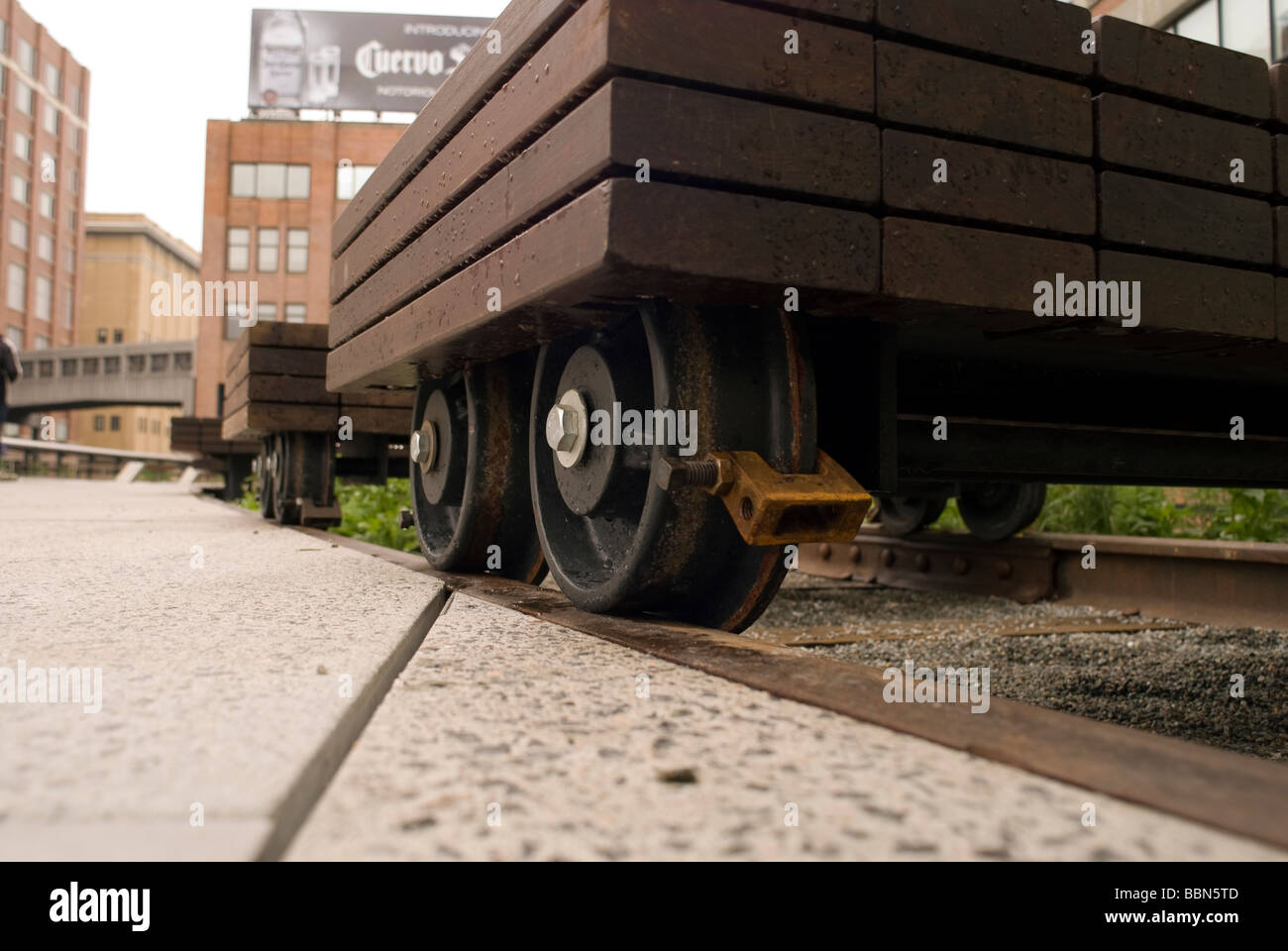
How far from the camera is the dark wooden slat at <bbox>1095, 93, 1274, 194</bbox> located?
2346 mm

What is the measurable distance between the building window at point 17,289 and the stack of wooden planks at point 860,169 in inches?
2263

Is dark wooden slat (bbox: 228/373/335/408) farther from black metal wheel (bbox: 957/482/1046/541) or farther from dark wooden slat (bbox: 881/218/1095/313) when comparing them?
dark wooden slat (bbox: 881/218/1095/313)

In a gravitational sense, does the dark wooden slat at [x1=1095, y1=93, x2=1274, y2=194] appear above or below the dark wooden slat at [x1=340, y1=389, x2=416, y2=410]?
above

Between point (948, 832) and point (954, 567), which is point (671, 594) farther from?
point (954, 567)

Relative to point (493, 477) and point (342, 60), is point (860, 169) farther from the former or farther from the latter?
point (342, 60)

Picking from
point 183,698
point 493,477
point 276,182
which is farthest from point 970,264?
point 276,182

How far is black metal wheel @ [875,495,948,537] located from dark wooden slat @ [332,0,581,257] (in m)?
4.69

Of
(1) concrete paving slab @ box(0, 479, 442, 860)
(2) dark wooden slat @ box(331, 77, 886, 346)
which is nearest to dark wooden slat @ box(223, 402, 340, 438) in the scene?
(1) concrete paving slab @ box(0, 479, 442, 860)

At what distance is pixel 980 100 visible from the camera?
2.18 m

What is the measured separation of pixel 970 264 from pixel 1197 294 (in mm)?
784

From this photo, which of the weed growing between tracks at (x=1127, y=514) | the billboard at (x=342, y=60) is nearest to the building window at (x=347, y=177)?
the billboard at (x=342, y=60)

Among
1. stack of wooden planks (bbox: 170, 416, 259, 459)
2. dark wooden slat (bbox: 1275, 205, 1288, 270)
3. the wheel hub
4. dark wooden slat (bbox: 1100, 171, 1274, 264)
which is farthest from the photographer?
stack of wooden planks (bbox: 170, 416, 259, 459)

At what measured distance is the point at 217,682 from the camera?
148 centimetres
